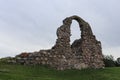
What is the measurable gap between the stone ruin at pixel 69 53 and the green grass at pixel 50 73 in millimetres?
1203

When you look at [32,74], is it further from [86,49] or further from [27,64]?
[86,49]

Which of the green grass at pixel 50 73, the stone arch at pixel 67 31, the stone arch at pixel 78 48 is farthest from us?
the stone arch at pixel 67 31

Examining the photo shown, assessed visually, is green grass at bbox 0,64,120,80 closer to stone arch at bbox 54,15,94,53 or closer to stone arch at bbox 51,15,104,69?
stone arch at bbox 51,15,104,69

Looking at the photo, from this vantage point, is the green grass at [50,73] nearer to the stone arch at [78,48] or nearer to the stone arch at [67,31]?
the stone arch at [78,48]

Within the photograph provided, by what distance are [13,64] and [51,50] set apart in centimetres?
439

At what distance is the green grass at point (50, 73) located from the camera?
101ft

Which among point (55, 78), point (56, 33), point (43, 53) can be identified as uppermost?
point (56, 33)

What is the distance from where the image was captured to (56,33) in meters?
37.0

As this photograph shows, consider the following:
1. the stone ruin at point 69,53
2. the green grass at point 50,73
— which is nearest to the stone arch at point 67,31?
the stone ruin at point 69,53

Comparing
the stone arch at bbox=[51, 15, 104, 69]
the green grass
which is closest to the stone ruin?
the stone arch at bbox=[51, 15, 104, 69]

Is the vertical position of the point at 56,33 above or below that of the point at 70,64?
above

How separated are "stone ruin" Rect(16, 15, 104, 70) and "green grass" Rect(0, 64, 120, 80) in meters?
1.20

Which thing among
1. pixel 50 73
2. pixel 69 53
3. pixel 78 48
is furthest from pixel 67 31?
pixel 50 73

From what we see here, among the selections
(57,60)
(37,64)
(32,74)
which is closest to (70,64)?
(57,60)
